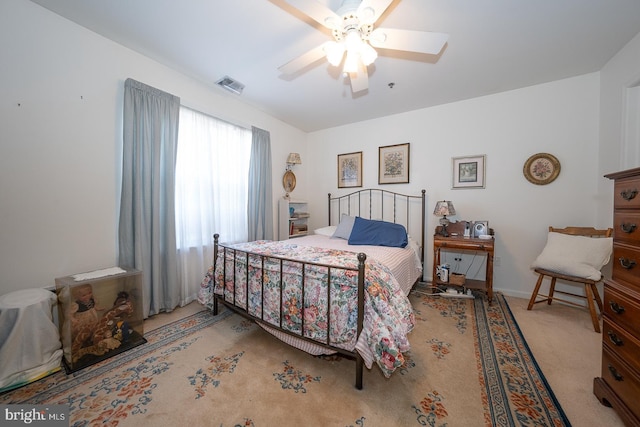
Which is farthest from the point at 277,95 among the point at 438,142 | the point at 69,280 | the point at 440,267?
the point at 440,267

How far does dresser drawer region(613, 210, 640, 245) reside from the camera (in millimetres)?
1169

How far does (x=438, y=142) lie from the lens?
3.34 m

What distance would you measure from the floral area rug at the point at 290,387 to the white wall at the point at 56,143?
3.10 ft

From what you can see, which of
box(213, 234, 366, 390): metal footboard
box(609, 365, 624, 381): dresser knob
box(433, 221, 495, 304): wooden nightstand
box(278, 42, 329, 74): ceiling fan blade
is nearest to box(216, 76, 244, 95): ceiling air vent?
box(278, 42, 329, 74): ceiling fan blade

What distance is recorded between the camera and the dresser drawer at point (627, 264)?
117 cm

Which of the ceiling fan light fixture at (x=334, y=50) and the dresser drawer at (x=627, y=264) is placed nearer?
the dresser drawer at (x=627, y=264)

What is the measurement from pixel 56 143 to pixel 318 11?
2.25m

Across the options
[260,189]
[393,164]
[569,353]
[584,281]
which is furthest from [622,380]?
[260,189]

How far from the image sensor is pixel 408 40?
158 cm

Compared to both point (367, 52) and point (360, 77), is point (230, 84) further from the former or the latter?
point (367, 52)

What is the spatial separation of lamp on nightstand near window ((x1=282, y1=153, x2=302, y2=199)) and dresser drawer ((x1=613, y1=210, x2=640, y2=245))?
3.41m

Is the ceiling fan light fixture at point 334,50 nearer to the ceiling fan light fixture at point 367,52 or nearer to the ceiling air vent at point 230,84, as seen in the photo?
the ceiling fan light fixture at point 367,52

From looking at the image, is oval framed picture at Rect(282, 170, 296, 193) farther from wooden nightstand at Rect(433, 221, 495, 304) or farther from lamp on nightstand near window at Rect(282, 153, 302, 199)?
wooden nightstand at Rect(433, 221, 495, 304)

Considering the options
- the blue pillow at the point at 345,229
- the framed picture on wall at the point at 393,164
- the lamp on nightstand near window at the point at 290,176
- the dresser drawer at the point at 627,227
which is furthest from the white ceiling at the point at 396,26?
the blue pillow at the point at 345,229
